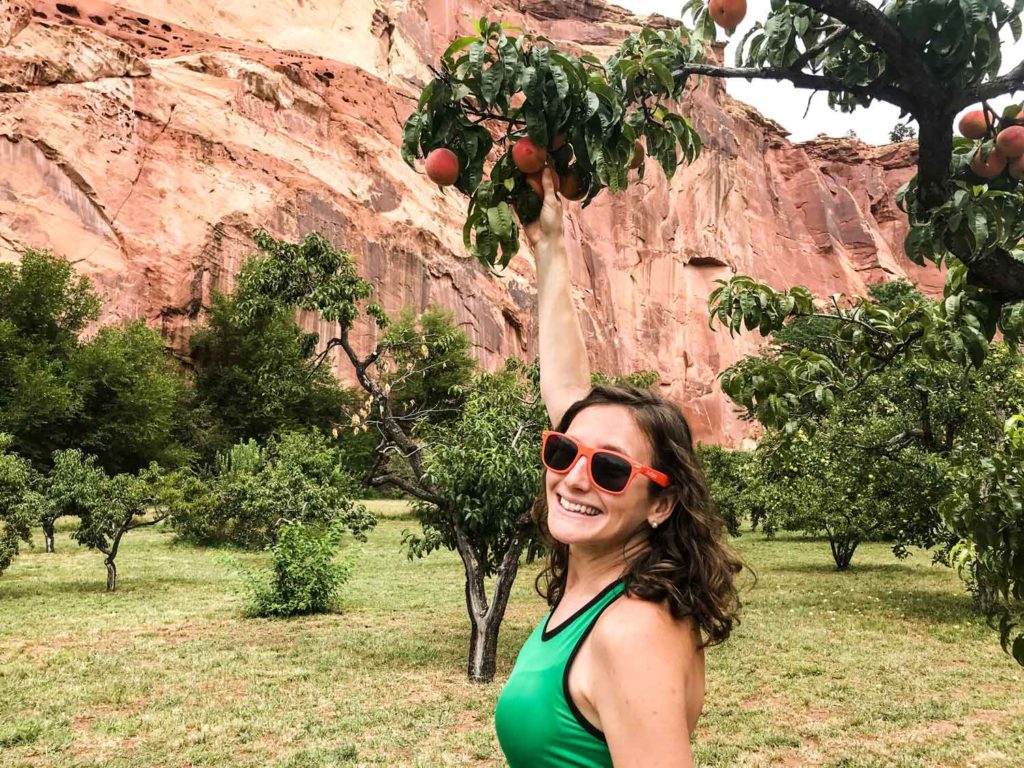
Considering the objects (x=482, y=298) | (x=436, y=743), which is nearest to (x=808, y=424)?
(x=436, y=743)

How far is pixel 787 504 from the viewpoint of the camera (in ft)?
47.5

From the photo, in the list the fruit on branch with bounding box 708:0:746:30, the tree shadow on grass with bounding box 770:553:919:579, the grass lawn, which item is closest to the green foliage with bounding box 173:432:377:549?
the grass lawn

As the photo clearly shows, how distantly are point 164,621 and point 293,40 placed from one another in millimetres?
32098

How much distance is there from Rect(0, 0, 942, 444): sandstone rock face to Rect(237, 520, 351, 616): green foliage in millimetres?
17890

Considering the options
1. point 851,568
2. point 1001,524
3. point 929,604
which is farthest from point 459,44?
point 851,568

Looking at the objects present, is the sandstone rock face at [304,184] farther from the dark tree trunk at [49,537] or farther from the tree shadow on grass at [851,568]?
the dark tree trunk at [49,537]

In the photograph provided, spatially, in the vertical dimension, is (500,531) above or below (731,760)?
above

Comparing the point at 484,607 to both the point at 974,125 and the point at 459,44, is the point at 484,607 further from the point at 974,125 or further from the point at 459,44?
the point at 459,44

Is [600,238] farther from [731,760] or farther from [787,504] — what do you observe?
[731,760]

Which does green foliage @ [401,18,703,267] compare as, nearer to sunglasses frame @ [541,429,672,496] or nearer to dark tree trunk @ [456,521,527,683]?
sunglasses frame @ [541,429,672,496]

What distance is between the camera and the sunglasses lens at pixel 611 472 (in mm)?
1252

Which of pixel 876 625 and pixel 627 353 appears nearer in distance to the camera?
pixel 876 625

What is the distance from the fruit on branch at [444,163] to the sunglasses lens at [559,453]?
1.85ft

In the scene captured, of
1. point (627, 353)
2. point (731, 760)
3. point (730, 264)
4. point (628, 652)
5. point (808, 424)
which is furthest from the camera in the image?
point (730, 264)
